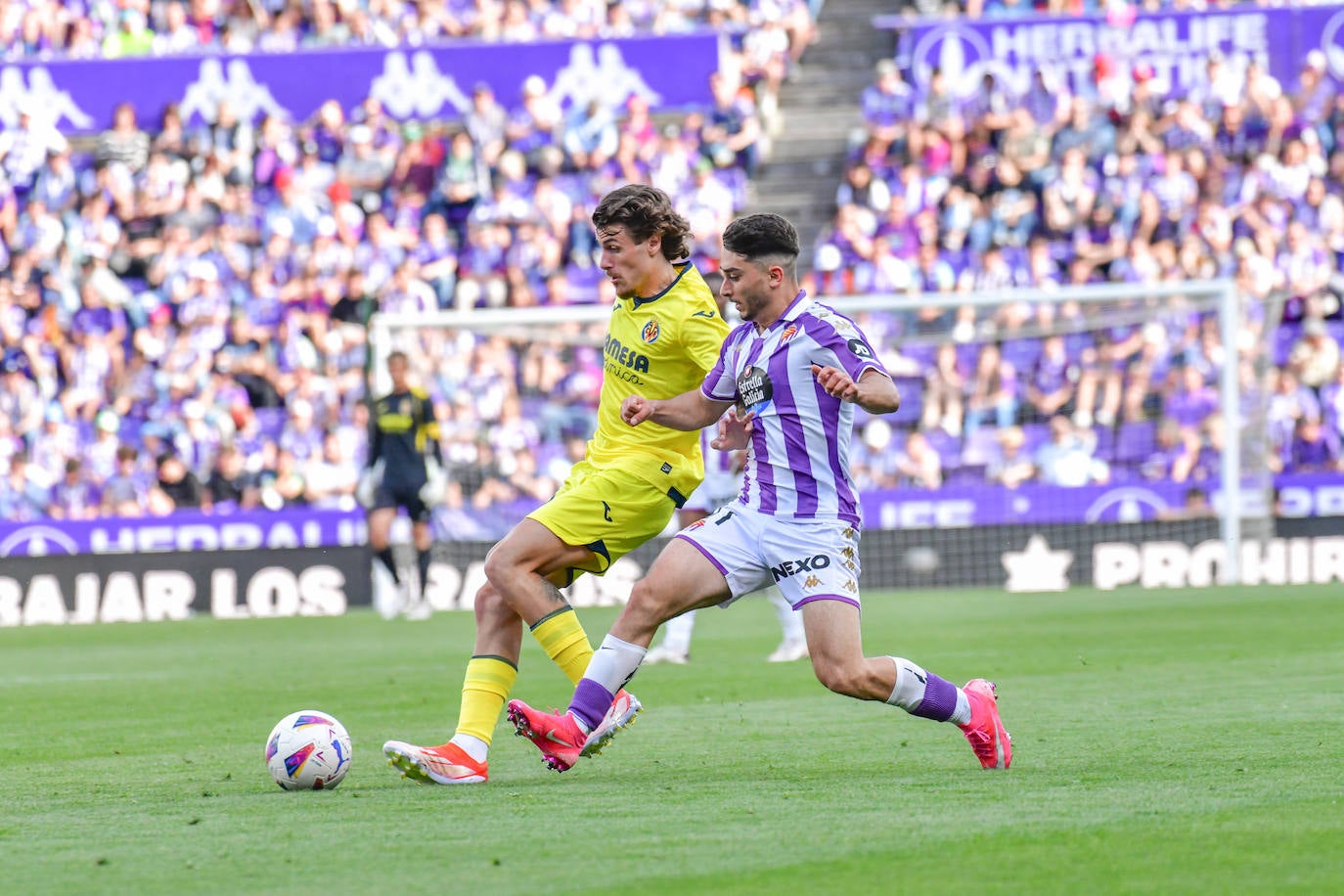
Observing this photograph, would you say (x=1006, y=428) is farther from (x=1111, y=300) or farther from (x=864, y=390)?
(x=864, y=390)

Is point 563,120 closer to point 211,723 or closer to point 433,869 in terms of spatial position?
point 211,723

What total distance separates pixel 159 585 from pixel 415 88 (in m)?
8.16

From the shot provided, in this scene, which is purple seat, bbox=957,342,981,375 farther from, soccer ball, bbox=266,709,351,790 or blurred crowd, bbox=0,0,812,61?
soccer ball, bbox=266,709,351,790

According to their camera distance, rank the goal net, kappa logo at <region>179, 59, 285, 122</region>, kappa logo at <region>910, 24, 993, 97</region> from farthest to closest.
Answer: kappa logo at <region>179, 59, 285, 122</region> < kappa logo at <region>910, 24, 993, 97</region> < the goal net

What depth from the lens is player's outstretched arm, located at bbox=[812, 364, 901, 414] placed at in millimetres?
6191

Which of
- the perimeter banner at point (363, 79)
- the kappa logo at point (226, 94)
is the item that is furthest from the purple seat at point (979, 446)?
the kappa logo at point (226, 94)

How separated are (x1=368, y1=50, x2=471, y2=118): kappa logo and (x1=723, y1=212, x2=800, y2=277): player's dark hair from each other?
1848 cm

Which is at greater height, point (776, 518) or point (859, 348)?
point (859, 348)

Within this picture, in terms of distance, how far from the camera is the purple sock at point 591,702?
662 cm

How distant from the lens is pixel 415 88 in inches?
974

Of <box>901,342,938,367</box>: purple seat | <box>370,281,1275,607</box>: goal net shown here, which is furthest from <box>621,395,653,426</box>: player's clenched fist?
<box>901,342,938,367</box>: purple seat

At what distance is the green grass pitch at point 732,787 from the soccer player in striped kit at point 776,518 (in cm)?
24

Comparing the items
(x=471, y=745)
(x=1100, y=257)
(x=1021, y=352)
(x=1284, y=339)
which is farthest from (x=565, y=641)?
(x=1100, y=257)

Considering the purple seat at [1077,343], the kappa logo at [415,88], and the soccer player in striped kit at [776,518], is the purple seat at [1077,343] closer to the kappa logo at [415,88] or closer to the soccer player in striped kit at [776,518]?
the kappa logo at [415,88]
